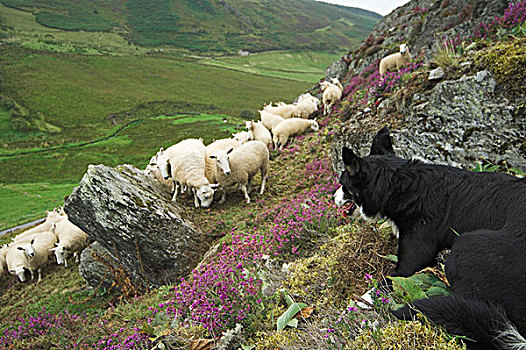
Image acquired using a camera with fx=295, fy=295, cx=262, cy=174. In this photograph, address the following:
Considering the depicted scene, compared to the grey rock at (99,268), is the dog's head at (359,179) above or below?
above

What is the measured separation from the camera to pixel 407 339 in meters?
Answer: 2.05

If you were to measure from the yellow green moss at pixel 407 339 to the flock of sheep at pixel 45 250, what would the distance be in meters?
15.5

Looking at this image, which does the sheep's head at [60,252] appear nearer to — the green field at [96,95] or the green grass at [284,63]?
the green field at [96,95]

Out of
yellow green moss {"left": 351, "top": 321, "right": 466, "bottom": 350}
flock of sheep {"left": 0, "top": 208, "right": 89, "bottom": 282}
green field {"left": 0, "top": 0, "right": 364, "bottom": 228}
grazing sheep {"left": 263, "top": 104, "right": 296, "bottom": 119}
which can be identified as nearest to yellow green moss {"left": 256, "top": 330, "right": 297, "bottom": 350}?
yellow green moss {"left": 351, "top": 321, "right": 466, "bottom": 350}

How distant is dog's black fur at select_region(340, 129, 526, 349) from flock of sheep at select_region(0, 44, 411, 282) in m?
7.75

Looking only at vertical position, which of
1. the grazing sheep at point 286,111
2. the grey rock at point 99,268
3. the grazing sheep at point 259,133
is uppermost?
the grazing sheep at point 286,111

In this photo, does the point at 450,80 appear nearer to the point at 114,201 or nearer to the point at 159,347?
the point at 159,347

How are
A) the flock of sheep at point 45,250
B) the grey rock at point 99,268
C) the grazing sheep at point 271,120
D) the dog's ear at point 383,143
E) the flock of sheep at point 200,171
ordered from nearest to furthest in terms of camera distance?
1. the dog's ear at point 383,143
2. the grey rock at point 99,268
3. the flock of sheep at point 200,171
4. the flock of sheep at point 45,250
5. the grazing sheep at point 271,120

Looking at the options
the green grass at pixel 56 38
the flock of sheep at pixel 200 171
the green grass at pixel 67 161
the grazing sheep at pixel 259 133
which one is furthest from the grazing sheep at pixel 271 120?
the green grass at pixel 56 38

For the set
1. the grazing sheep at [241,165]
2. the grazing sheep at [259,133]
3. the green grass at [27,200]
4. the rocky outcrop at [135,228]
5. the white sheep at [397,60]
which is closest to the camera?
the rocky outcrop at [135,228]

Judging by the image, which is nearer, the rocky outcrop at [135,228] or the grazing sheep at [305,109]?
the rocky outcrop at [135,228]

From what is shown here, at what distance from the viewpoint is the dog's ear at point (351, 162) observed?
3.28 m

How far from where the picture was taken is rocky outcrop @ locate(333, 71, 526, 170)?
4.69 meters

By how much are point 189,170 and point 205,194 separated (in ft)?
4.04
